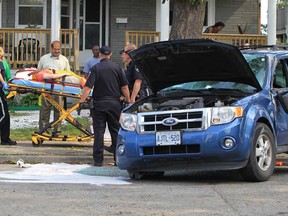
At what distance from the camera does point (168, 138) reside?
851 cm

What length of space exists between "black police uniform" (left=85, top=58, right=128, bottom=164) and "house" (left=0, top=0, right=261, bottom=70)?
34.9 feet

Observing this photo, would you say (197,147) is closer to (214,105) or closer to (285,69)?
(214,105)

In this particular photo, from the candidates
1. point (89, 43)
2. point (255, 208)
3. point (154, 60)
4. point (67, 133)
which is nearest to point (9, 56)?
point (89, 43)

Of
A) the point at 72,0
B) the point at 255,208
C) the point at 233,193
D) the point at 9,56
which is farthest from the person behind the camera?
the point at 72,0

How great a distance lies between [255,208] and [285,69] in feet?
10.8

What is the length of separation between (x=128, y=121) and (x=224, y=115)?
1.33m

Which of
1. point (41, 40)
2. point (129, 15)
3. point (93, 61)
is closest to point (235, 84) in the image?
point (93, 61)

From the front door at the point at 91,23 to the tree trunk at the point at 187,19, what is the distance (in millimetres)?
8760

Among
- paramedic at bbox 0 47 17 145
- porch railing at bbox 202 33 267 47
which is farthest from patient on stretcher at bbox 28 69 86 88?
porch railing at bbox 202 33 267 47

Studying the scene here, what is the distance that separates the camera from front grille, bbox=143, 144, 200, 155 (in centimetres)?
843

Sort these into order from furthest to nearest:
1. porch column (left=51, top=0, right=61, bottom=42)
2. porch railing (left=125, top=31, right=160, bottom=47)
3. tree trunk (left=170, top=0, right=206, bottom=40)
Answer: porch railing (left=125, top=31, right=160, bottom=47), porch column (left=51, top=0, right=61, bottom=42), tree trunk (left=170, top=0, right=206, bottom=40)

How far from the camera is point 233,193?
25.8 feet

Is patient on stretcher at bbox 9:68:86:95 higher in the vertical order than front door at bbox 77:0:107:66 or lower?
lower

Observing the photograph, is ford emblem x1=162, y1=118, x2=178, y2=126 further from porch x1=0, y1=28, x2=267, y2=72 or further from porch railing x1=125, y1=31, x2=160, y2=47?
porch railing x1=125, y1=31, x2=160, y2=47
